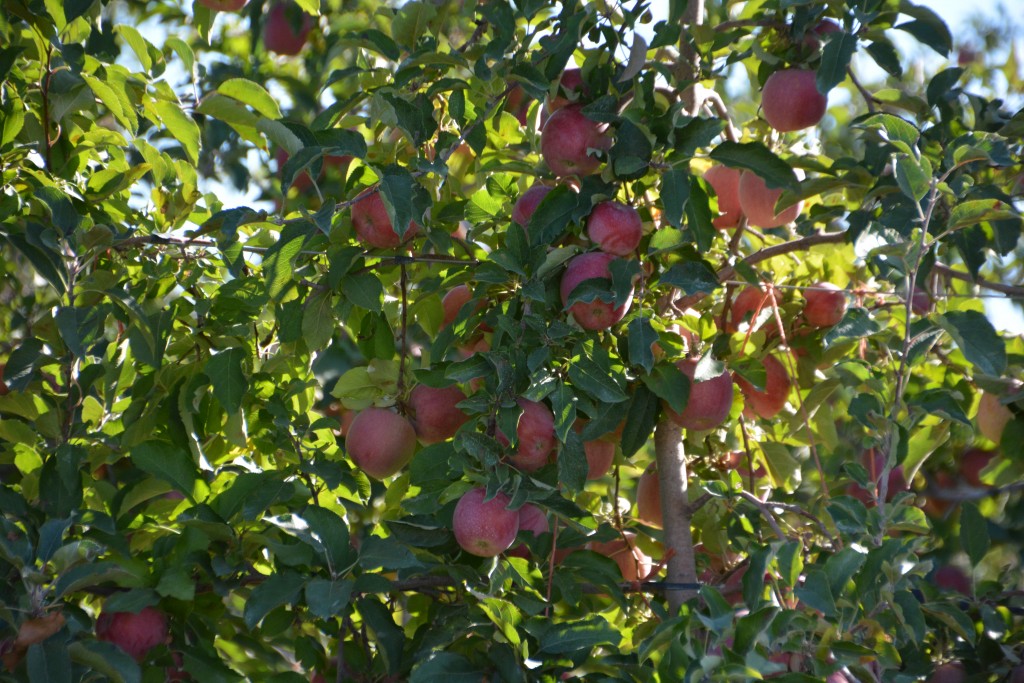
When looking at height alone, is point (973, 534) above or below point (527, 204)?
below

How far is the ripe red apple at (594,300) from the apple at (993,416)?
670 mm

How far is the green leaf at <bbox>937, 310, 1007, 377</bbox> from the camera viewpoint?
1.26m

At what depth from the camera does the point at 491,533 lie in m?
1.28

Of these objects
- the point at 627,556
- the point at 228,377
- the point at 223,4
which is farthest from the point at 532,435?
the point at 223,4

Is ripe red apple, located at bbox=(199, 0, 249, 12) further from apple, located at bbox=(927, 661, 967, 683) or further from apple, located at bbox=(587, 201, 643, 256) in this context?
apple, located at bbox=(927, 661, 967, 683)

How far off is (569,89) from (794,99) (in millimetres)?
388

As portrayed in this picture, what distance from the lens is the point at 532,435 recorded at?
4.27 ft

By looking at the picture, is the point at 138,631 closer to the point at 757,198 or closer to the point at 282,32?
the point at 757,198

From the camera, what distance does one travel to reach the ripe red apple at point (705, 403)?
5.04ft

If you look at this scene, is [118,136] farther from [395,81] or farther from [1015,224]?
[1015,224]

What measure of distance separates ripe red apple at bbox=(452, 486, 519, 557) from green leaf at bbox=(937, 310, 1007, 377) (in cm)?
59

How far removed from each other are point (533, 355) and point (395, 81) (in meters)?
0.47

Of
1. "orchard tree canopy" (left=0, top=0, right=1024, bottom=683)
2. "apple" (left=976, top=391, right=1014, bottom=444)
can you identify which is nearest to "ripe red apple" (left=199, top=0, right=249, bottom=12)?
"orchard tree canopy" (left=0, top=0, right=1024, bottom=683)

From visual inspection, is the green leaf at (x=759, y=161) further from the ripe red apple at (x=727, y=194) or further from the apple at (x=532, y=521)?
the apple at (x=532, y=521)
